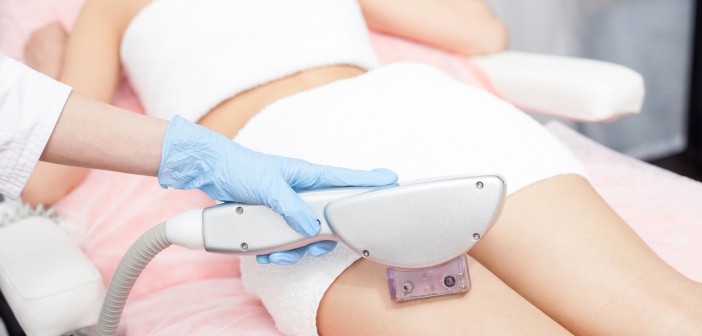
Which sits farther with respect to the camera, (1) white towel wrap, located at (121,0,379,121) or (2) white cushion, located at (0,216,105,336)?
(1) white towel wrap, located at (121,0,379,121)

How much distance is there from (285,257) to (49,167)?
62cm

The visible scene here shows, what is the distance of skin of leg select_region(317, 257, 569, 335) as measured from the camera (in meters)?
0.86

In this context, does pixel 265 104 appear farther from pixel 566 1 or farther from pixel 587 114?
pixel 566 1

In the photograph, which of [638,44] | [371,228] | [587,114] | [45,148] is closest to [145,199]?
[45,148]

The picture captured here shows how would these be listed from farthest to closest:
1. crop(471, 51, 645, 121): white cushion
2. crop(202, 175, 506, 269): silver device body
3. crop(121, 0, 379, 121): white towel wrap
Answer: crop(471, 51, 645, 121): white cushion < crop(121, 0, 379, 121): white towel wrap < crop(202, 175, 506, 269): silver device body

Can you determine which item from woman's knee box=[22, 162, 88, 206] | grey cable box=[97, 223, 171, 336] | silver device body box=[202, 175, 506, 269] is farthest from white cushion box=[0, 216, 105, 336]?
silver device body box=[202, 175, 506, 269]

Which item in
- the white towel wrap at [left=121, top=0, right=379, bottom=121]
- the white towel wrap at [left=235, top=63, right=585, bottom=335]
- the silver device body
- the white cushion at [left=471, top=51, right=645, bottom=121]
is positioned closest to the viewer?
the silver device body

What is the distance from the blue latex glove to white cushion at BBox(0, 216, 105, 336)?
0.22 meters

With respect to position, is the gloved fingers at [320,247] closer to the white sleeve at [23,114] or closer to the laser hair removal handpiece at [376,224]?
the laser hair removal handpiece at [376,224]

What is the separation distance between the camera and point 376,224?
0.82 metres

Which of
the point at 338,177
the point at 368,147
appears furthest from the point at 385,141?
the point at 338,177

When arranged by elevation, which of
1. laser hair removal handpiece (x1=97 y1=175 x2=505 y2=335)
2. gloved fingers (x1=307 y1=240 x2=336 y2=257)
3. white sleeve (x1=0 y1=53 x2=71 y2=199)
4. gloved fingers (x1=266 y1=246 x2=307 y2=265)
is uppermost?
white sleeve (x1=0 y1=53 x2=71 y2=199)

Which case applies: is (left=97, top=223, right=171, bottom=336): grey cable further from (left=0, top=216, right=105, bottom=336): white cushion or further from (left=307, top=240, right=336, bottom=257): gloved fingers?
(left=307, top=240, right=336, bottom=257): gloved fingers

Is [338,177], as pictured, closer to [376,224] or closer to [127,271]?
[376,224]
